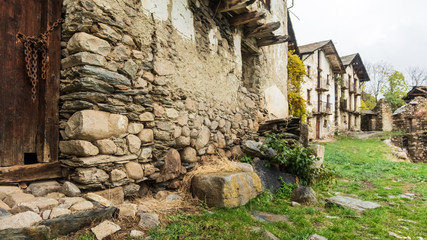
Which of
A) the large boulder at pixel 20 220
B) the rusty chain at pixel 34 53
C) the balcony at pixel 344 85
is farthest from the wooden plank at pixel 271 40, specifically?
the balcony at pixel 344 85

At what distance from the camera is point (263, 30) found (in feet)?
19.5

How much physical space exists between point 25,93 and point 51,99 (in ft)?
0.75

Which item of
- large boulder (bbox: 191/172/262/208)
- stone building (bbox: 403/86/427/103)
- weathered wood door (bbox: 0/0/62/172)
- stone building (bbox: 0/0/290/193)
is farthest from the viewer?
stone building (bbox: 403/86/427/103)

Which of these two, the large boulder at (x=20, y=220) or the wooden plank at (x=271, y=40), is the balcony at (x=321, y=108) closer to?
the wooden plank at (x=271, y=40)

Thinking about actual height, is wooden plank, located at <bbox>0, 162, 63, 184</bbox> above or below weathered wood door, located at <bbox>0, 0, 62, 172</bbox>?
below

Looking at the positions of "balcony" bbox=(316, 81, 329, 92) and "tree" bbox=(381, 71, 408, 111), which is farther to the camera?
"tree" bbox=(381, 71, 408, 111)

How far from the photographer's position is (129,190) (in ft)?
9.63

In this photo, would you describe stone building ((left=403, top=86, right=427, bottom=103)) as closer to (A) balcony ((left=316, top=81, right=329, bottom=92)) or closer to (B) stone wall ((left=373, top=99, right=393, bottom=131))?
(B) stone wall ((left=373, top=99, right=393, bottom=131))

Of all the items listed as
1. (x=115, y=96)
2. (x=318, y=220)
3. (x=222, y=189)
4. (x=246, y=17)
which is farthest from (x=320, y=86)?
(x=115, y=96)

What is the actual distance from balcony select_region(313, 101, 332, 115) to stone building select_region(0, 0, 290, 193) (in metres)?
18.3

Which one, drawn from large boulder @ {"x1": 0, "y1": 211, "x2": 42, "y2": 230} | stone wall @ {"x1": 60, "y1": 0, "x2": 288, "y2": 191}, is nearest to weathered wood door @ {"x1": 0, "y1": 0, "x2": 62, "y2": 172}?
stone wall @ {"x1": 60, "y1": 0, "x2": 288, "y2": 191}

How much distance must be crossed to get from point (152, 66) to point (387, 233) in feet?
11.8

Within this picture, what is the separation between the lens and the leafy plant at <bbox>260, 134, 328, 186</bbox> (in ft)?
16.8

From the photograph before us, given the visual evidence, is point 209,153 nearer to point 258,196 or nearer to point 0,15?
point 258,196
